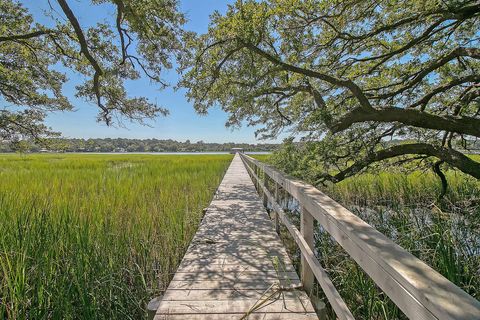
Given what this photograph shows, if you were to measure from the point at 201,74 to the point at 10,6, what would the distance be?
5.26 metres

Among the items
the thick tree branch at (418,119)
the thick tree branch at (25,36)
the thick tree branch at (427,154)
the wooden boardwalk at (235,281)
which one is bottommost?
the wooden boardwalk at (235,281)

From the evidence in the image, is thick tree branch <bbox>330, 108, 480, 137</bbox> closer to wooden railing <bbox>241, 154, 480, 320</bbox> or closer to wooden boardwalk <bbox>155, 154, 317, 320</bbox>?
wooden boardwalk <bbox>155, 154, 317, 320</bbox>

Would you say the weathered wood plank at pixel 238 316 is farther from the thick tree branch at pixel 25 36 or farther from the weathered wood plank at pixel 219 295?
the thick tree branch at pixel 25 36

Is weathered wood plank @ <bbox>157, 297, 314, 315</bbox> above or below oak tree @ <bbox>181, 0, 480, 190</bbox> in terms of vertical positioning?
below

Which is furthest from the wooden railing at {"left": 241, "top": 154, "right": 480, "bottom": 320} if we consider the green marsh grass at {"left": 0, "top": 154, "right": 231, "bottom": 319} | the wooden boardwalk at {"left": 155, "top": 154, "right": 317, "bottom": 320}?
the green marsh grass at {"left": 0, "top": 154, "right": 231, "bottom": 319}

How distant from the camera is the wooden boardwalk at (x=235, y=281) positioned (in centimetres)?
220

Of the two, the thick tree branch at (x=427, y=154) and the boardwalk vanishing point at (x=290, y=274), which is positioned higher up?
the thick tree branch at (x=427, y=154)

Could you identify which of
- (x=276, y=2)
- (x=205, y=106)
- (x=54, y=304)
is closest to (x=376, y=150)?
(x=276, y=2)

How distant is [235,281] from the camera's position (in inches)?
107

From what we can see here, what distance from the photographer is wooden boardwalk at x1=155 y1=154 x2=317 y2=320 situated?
220cm

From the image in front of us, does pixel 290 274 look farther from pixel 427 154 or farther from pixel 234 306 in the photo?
pixel 427 154

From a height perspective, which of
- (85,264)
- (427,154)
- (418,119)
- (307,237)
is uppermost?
(418,119)

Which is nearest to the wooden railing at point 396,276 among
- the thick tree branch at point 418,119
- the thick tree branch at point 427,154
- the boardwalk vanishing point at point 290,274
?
the boardwalk vanishing point at point 290,274

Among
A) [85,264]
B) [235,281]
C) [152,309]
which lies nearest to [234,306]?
[235,281]
